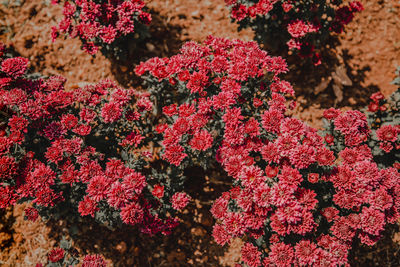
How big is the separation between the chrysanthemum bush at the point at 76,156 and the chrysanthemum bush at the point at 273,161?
1.45 feet

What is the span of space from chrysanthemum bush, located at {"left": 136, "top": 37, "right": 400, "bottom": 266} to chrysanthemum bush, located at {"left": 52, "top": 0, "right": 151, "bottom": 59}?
2.57 ft

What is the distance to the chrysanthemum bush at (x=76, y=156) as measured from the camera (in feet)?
8.19

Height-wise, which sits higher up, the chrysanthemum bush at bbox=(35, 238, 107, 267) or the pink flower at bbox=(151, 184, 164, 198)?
the pink flower at bbox=(151, 184, 164, 198)

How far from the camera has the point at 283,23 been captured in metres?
3.80

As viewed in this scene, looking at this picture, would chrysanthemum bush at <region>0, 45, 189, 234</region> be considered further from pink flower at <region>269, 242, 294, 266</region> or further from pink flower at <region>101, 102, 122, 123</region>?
pink flower at <region>269, 242, 294, 266</region>

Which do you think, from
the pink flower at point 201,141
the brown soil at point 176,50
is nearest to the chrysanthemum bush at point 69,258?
the brown soil at point 176,50

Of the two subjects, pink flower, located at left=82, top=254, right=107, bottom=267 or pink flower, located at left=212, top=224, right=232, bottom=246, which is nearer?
pink flower, located at left=82, top=254, right=107, bottom=267

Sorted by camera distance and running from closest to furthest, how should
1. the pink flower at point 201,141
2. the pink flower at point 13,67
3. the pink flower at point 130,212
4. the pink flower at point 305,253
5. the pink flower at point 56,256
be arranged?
the pink flower at point 305,253 → the pink flower at point 130,212 → the pink flower at point 201,141 → the pink flower at point 56,256 → the pink flower at point 13,67

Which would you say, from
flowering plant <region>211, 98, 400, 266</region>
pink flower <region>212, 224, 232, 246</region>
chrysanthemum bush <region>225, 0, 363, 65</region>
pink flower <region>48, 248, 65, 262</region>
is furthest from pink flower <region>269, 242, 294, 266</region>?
chrysanthemum bush <region>225, 0, 363, 65</region>

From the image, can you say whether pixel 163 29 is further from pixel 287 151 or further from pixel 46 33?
pixel 287 151

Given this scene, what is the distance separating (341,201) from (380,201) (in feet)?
1.14

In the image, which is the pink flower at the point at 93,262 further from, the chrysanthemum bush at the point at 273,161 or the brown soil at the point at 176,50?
the chrysanthemum bush at the point at 273,161

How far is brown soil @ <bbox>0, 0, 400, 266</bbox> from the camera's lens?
3.71 metres

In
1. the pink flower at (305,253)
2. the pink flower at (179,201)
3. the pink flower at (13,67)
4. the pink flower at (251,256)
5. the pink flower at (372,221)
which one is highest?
the pink flower at (13,67)
